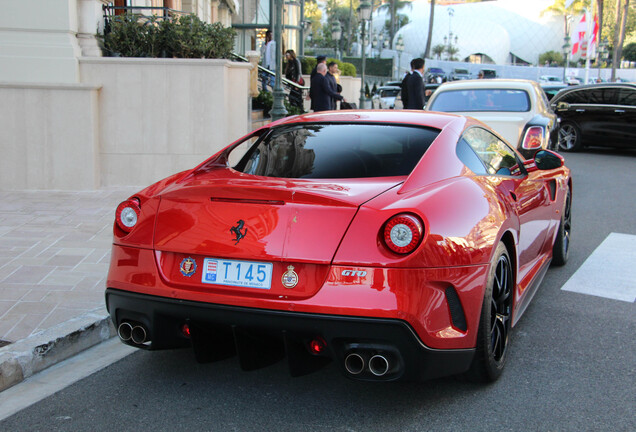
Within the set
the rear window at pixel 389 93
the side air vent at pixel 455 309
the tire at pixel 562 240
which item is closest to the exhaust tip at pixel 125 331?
the side air vent at pixel 455 309

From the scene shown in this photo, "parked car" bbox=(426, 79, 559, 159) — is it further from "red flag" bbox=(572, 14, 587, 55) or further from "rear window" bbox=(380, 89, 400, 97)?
"red flag" bbox=(572, 14, 587, 55)

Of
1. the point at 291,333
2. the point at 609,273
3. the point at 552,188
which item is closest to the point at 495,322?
the point at 291,333

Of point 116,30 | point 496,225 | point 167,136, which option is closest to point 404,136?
point 496,225

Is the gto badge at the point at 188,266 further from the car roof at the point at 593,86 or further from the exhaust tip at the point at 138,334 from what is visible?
the car roof at the point at 593,86

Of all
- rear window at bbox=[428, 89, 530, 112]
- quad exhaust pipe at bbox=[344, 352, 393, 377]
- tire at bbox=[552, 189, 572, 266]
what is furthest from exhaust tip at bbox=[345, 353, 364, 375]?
rear window at bbox=[428, 89, 530, 112]

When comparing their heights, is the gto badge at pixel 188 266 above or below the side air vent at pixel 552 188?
below

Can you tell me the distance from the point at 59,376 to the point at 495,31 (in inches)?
5588

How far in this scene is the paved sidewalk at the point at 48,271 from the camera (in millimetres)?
4301

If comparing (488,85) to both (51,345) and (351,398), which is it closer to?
(351,398)

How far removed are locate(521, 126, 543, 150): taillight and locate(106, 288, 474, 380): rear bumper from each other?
23.7 ft

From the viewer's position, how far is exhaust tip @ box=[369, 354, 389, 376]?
10.5ft

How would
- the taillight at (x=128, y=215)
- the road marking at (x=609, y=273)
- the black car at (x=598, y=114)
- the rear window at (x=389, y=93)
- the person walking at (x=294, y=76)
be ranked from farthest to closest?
the rear window at (x=389, y=93), the person walking at (x=294, y=76), the black car at (x=598, y=114), the road marking at (x=609, y=273), the taillight at (x=128, y=215)

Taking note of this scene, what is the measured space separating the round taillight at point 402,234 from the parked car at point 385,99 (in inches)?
1163

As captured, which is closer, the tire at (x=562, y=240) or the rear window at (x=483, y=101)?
the tire at (x=562, y=240)
